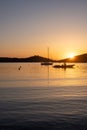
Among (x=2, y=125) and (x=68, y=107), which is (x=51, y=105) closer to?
(x=68, y=107)

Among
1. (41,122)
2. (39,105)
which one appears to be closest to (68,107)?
(39,105)

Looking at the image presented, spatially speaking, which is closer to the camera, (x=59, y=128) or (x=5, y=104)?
(x=59, y=128)

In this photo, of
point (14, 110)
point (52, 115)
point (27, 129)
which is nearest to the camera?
point (27, 129)

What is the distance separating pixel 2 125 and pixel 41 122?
2833mm

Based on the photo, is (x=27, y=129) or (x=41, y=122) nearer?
(x=27, y=129)

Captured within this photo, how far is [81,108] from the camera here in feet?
85.3

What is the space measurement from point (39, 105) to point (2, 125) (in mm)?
9414

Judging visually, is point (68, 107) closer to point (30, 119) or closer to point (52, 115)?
point (52, 115)

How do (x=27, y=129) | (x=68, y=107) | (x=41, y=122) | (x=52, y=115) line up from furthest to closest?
(x=68, y=107), (x=52, y=115), (x=41, y=122), (x=27, y=129)

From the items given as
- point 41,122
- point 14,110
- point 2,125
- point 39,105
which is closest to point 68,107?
point 39,105

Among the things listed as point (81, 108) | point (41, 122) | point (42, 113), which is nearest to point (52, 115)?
point (42, 113)

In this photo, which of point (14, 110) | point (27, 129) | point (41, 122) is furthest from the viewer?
point (14, 110)

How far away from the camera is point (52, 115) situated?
2269 centimetres

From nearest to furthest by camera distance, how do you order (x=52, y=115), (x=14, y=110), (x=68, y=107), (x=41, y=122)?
(x=41, y=122)
(x=52, y=115)
(x=14, y=110)
(x=68, y=107)
